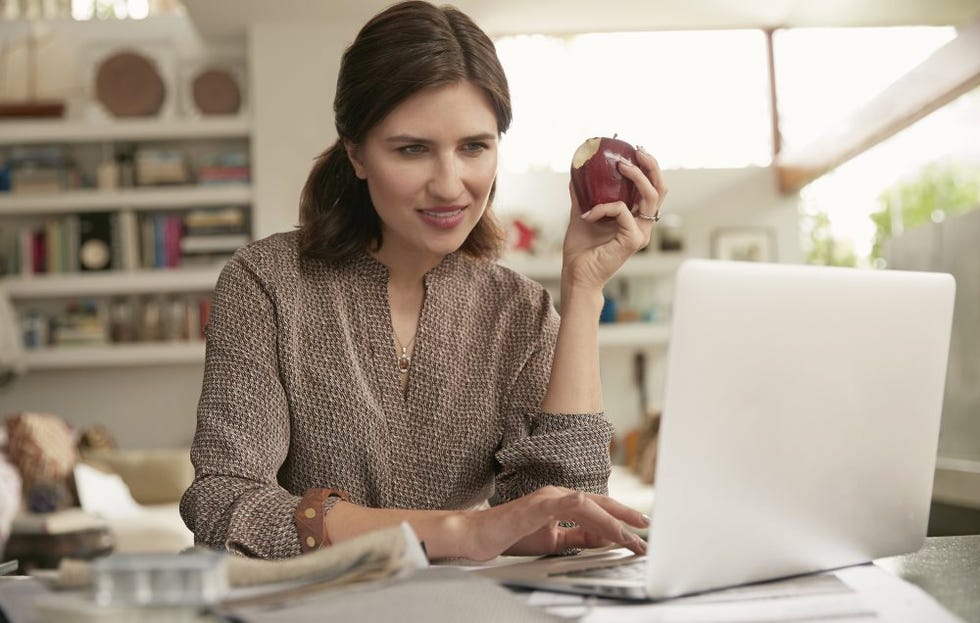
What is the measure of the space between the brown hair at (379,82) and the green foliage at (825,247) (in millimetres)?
5227

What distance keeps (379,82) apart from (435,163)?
0.13 m

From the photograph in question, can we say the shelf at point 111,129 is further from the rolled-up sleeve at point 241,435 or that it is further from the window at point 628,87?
the rolled-up sleeve at point 241,435

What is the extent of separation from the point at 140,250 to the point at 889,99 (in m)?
3.90

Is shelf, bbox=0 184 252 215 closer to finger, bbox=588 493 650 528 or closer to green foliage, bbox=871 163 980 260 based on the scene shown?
green foliage, bbox=871 163 980 260

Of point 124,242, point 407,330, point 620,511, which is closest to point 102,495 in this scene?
point 124,242

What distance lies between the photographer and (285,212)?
5.92 meters

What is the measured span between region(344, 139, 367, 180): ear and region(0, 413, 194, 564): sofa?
258 cm

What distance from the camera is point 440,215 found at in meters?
1.46

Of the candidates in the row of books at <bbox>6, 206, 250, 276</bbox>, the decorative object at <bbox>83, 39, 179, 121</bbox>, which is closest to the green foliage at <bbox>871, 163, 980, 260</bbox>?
the row of books at <bbox>6, 206, 250, 276</bbox>

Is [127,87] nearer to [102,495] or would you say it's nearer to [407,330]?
[102,495]

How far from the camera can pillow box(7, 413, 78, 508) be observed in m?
4.43

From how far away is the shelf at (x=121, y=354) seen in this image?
5.84 m

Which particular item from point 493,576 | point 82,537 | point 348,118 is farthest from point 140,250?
point 493,576

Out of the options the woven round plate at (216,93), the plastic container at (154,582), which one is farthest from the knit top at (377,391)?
the woven round plate at (216,93)
